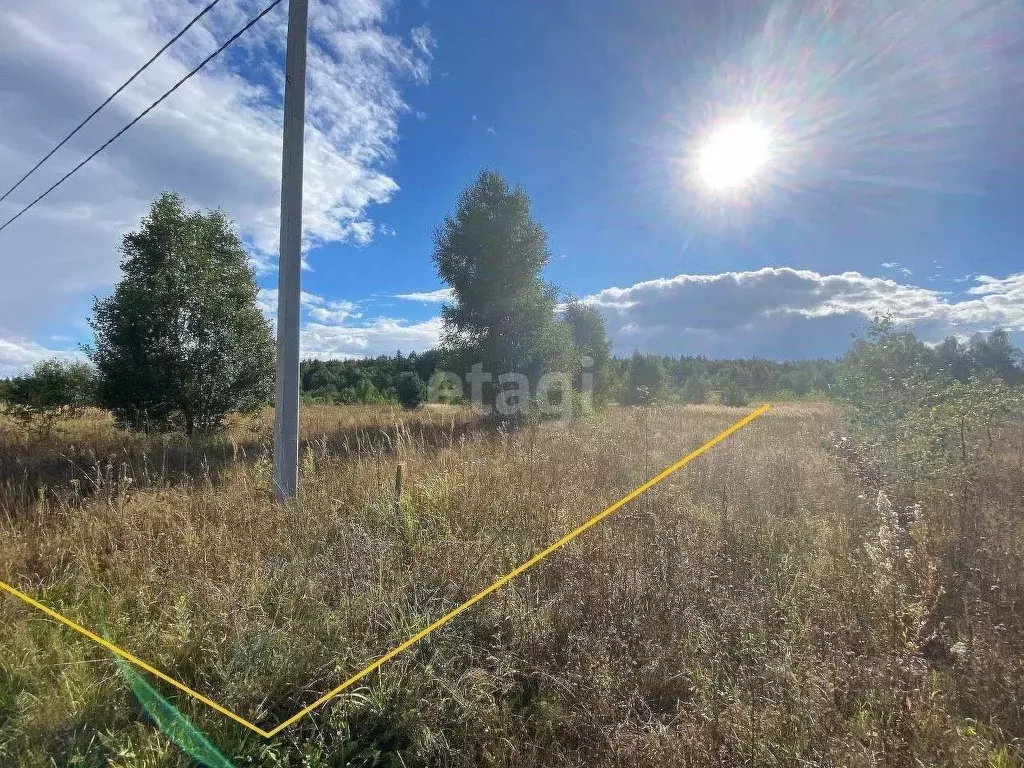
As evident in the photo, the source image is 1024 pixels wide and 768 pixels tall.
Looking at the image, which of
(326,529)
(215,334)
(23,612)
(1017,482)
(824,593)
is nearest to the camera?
(23,612)

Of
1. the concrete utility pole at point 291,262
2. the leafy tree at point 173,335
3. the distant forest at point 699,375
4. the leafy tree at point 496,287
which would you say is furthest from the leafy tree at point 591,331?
the concrete utility pole at point 291,262

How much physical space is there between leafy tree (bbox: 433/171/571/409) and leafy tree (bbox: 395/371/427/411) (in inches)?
611

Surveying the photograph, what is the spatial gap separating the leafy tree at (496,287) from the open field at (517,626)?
1142 cm

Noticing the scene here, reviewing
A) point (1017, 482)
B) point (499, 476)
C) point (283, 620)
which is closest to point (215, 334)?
point (499, 476)

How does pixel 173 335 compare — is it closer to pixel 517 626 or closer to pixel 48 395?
pixel 48 395

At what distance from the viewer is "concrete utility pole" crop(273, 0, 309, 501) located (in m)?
4.59

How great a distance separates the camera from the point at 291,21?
15.4ft

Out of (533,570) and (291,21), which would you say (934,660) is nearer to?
(533,570)

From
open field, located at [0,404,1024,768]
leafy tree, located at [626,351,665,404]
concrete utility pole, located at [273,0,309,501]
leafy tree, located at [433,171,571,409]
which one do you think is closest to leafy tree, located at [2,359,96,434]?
open field, located at [0,404,1024,768]

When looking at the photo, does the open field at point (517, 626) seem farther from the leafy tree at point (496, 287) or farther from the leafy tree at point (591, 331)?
the leafy tree at point (591, 331)

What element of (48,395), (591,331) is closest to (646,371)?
(591,331)

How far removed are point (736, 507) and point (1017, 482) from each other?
12.4 feet

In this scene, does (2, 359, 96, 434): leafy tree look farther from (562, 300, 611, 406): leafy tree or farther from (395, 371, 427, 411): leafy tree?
(562, 300, 611, 406): leafy tree

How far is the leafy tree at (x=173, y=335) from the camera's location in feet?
31.2
